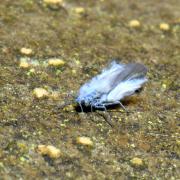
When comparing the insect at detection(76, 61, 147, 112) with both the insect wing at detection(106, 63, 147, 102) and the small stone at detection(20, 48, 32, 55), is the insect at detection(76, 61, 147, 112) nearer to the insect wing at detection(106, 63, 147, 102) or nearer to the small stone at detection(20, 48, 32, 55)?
the insect wing at detection(106, 63, 147, 102)

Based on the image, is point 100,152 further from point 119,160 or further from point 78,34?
point 78,34

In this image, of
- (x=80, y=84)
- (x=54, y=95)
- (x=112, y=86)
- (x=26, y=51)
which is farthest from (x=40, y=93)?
(x=26, y=51)

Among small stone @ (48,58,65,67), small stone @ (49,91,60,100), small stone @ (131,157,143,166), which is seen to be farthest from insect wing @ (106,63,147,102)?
small stone @ (48,58,65,67)

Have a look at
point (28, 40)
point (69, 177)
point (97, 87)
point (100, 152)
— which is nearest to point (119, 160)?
point (100, 152)

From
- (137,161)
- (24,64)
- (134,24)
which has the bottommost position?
(137,161)

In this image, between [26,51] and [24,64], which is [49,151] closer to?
[24,64]

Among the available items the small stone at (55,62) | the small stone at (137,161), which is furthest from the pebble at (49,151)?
the small stone at (55,62)
